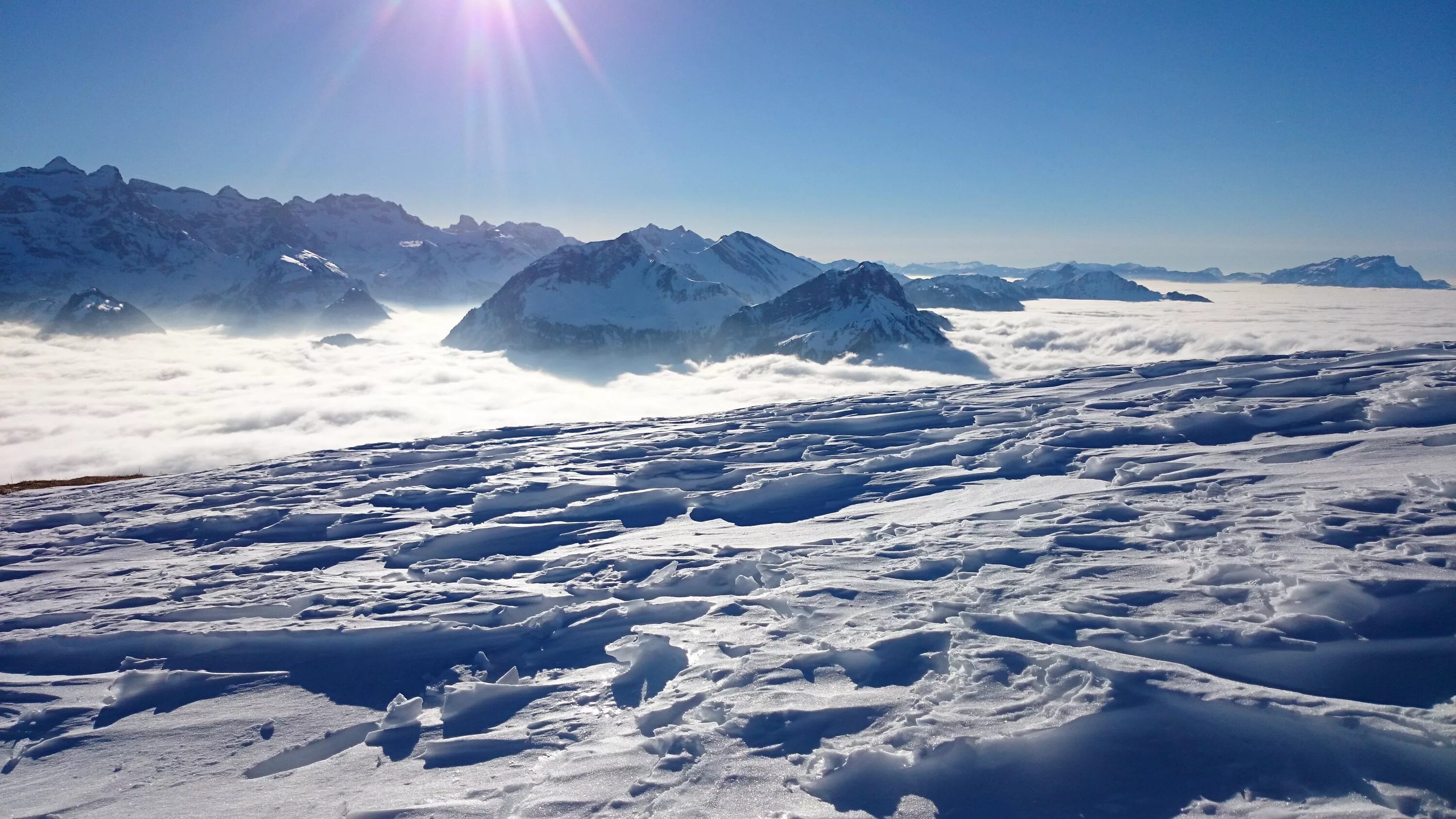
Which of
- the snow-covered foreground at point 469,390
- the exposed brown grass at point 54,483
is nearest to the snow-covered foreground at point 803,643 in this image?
the exposed brown grass at point 54,483

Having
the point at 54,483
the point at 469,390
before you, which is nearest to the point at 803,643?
the point at 54,483

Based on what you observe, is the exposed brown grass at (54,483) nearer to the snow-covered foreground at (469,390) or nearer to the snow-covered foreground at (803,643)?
the snow-covered foreground at (469,390)

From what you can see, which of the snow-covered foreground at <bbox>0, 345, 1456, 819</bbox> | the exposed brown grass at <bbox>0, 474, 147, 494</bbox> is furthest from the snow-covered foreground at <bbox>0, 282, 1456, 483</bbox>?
the snow-covered foreground at <bbox>0, 345, 1456, 819</bbox>

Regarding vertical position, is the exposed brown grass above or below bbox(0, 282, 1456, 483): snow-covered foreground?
below

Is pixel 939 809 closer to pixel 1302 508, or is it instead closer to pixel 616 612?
pixel 616 612

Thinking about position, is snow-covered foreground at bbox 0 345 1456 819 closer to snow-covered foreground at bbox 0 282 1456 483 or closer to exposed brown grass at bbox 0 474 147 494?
exposed brown grass at bbox 0 474 147 494

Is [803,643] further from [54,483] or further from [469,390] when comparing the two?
[469,390]
